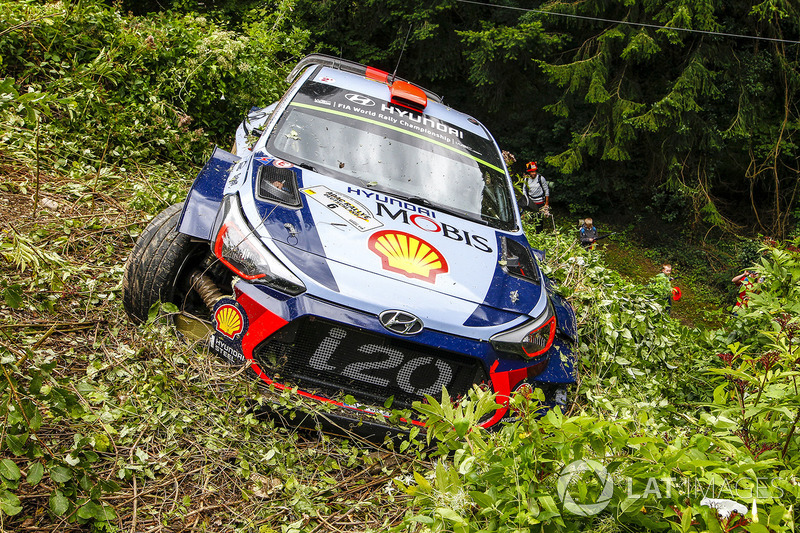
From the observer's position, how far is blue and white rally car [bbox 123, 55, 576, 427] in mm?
3178

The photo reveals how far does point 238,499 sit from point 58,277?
1976 millimetres

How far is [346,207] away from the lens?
383cm

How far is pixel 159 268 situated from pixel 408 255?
146cm

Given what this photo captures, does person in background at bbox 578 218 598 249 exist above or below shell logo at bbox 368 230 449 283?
below

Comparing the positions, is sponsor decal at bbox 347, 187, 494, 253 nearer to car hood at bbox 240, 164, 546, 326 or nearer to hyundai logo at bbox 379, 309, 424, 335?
car hood at bbox 240, 164, 546, 326

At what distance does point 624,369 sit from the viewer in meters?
4.31

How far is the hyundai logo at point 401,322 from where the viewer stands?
10.2ft

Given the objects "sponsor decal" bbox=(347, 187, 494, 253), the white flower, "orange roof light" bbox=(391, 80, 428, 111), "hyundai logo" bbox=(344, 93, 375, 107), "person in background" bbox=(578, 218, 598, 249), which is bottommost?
"person in background" bbox=(578, 218, 598, 249)

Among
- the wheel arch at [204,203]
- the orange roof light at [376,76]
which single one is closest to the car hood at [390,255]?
the wheel arch at [204,203]

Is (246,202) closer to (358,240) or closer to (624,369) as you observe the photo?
(358,240)

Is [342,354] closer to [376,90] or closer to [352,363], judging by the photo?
[352,363]

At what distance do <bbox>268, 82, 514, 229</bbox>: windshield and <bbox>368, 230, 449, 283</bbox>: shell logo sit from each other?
687 mm

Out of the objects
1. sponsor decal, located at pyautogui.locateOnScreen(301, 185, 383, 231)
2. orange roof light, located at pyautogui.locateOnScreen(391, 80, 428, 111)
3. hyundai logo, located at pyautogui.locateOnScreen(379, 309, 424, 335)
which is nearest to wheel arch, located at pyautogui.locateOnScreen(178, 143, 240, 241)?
sponsor decal, located at pyautogui.locateOnScreen(301, 185, 383, 231)

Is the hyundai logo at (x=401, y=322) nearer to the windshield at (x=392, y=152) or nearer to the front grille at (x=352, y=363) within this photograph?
the front grille at (x=352, y=363)
